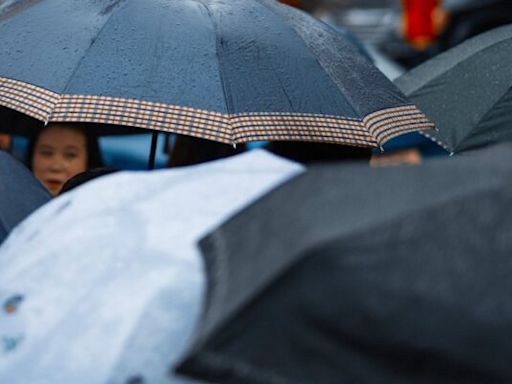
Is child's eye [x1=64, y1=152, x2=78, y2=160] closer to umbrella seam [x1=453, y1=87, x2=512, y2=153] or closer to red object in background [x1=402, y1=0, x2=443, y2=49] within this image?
umbrella seam [x1=453, y1=87, x2=512, y2=153]

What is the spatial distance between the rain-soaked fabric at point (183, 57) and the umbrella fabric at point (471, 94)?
21.3 inches

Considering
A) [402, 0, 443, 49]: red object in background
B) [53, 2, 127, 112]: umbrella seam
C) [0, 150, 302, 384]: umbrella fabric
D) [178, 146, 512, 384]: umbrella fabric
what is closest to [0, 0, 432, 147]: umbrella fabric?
[53, 2, 127, 112]: umbrella seam

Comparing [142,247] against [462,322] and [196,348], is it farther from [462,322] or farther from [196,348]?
[462,322]

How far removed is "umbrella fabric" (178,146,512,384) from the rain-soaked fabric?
1.79 m

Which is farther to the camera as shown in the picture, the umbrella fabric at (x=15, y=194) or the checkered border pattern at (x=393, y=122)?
the checkered border pattern at (x=393, y=122)

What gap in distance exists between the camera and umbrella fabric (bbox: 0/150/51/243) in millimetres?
2902

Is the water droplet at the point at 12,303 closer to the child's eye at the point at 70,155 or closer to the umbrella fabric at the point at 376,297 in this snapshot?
the umbrella fabric at the point at 376,297

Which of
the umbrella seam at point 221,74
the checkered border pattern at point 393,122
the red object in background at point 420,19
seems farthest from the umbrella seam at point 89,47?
the red object in background at point 420,19

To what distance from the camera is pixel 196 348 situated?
1.79 metres

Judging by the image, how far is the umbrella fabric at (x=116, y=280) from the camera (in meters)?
2.12

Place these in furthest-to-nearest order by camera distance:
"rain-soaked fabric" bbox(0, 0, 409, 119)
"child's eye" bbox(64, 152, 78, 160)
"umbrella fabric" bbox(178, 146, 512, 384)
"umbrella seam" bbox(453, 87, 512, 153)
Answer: "child's eye" bbox(64, 152, 78, 160)
"umbrella seam" bbox(453, 87, 512, 153)
"rain-soaked fabric" bbox(0, 0, 409, 119)
"umbrella fabric" bbox(178, 146, 512, 384)

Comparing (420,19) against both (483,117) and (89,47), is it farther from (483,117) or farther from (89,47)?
(89,47)

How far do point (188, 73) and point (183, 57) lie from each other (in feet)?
0.24

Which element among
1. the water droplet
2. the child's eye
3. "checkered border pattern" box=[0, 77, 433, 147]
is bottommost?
the child's eye
